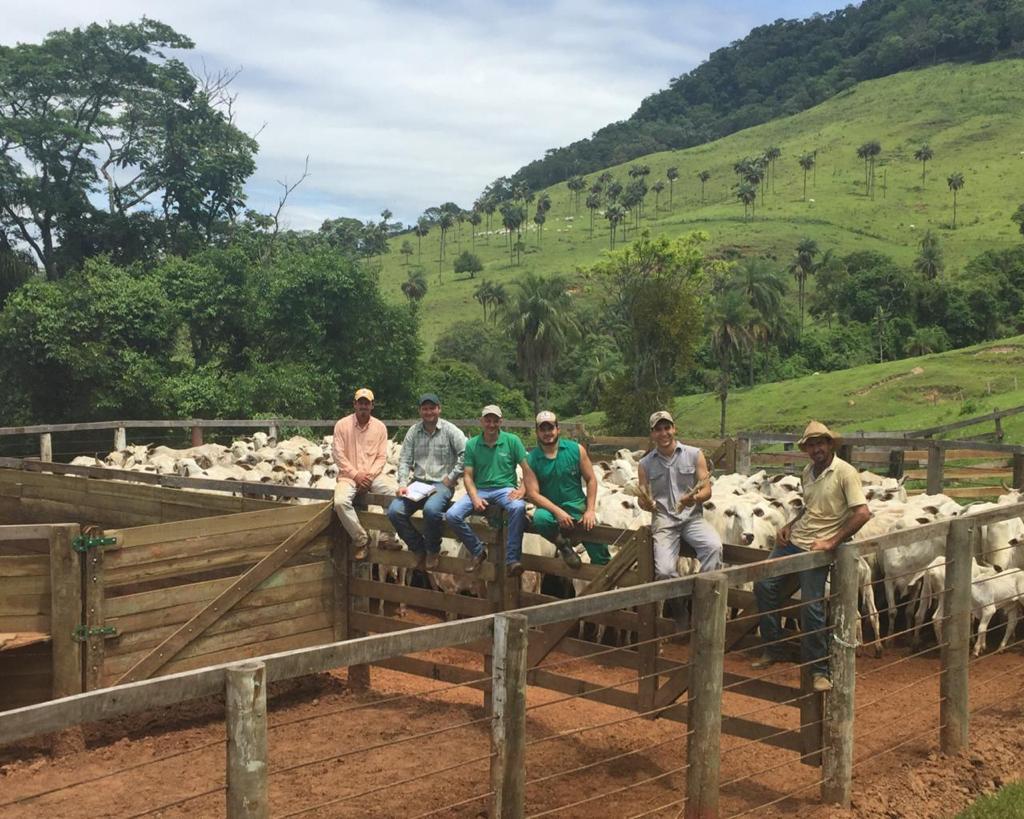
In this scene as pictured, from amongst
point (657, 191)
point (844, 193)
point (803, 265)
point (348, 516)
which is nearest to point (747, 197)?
point (844, 193)

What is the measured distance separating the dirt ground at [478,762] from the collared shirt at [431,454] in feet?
6.31

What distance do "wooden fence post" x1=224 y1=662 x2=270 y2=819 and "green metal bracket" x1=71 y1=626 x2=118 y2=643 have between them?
3.95 meters

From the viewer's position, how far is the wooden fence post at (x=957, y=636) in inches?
291

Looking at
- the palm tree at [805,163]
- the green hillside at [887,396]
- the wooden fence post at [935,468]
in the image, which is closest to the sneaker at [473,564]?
the wooden fence post at [935,468]

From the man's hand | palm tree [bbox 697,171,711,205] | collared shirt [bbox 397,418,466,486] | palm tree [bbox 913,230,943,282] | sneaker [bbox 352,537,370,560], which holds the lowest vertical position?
sneaker [bbox 352,537,370,560]

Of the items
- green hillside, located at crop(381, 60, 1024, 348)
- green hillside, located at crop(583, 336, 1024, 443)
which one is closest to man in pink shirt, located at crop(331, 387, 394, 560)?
green hillside, located at crop(583, 336, 1024, 443)

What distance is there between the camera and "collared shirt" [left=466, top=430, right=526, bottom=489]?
9203 millimetres

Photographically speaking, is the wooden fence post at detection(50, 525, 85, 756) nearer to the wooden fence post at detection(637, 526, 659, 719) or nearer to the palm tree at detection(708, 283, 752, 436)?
the wooden fence post at detection(637, 526, 659, 719)

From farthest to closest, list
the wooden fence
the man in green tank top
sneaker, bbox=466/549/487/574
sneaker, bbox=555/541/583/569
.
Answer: the man in green tank top
sneaker, bbox=466/549/487/574
sneaker, bbox=555/541/583/569
the wooden fence

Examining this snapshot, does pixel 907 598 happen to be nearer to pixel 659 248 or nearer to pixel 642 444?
pixel 642 444

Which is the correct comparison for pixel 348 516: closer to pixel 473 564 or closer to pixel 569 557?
pixel 473 564

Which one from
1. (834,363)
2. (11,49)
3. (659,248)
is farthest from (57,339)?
(834,363)

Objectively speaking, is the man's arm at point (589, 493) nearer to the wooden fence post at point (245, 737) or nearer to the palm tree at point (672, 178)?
the wooden fence post at point (245, 737)

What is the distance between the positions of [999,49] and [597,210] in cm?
7961
